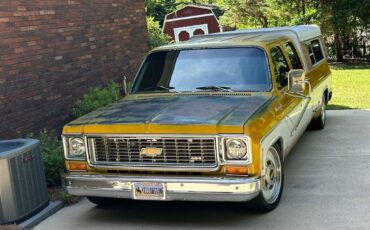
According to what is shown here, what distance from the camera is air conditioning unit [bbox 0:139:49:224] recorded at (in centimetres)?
533

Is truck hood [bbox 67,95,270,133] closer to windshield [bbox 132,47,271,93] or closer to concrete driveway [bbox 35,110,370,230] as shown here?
windshield [bbox 132,47,271,93]

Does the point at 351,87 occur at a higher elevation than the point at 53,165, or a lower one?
lower

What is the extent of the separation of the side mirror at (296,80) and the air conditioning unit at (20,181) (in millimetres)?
2951

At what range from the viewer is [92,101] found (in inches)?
353

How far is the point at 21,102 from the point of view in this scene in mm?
7863

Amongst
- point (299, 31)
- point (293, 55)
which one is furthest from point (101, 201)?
point (299, 31)

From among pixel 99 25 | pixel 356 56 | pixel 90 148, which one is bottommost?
pixel 356 56

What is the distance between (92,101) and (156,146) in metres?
4.18

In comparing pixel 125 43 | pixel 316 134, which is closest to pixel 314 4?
pixel 125 43

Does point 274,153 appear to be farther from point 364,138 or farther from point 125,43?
point 125,43

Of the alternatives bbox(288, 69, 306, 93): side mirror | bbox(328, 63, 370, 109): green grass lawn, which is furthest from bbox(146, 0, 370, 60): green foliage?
bbox(288, 69, 306, 93): side mirror

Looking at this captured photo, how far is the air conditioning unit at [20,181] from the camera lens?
5.33 meters

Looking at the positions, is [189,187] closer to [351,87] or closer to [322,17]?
[351,87]

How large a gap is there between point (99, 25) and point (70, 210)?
5.10m
